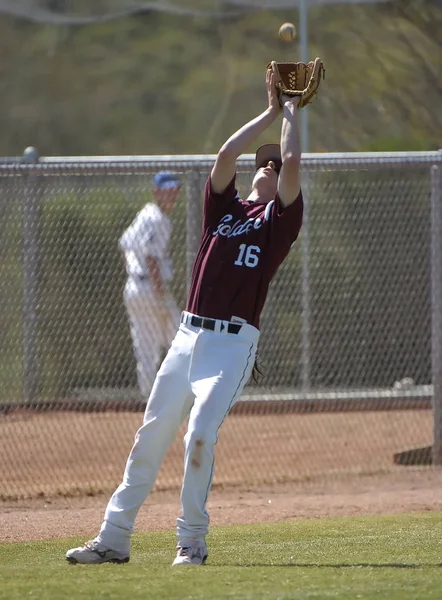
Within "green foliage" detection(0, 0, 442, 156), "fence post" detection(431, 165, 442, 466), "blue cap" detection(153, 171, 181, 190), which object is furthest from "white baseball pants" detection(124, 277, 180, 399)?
"green foliage" detection(0, 0, 442, 156)

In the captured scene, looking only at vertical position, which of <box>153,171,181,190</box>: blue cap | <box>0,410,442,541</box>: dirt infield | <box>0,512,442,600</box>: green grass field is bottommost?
<box>0,410,442,541</box>: dirt infield

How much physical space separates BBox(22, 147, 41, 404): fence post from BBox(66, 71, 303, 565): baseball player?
326 cm

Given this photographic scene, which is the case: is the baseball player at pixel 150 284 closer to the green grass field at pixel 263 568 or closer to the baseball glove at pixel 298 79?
the green grass field at pixel 263 568

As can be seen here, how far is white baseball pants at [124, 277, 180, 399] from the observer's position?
930 cm

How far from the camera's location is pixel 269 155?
5.77 m

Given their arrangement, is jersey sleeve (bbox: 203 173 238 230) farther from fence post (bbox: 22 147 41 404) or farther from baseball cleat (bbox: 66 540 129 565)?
fence post (bbox: 22 147 41 404)

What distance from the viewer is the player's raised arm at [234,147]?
5438 mm

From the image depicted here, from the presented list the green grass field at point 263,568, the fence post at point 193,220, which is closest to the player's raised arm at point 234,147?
the green grass field at point 263,568

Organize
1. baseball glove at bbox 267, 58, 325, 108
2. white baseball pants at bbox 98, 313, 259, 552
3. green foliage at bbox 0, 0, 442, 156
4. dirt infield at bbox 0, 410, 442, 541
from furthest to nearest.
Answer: green foliage at bbox 0, 0, 442, 156 → dirt infield at bbox 0, 410, 442, 541 → baseball glove at bbox 267, 58, 325, 108 → white baseball pants at bbox 98, 313, 259, 552

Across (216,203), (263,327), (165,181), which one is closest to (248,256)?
(216,203)

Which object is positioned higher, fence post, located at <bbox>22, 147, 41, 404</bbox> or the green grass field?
fence post, located at <bbox>22, 147, 41, 404</bbox>

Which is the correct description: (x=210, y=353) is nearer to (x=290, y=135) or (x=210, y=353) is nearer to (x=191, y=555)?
(x=191, y=555)

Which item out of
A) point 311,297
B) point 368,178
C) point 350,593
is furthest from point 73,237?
point 350,593

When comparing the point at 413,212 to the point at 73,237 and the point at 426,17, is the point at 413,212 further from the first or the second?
the point at 426,17
